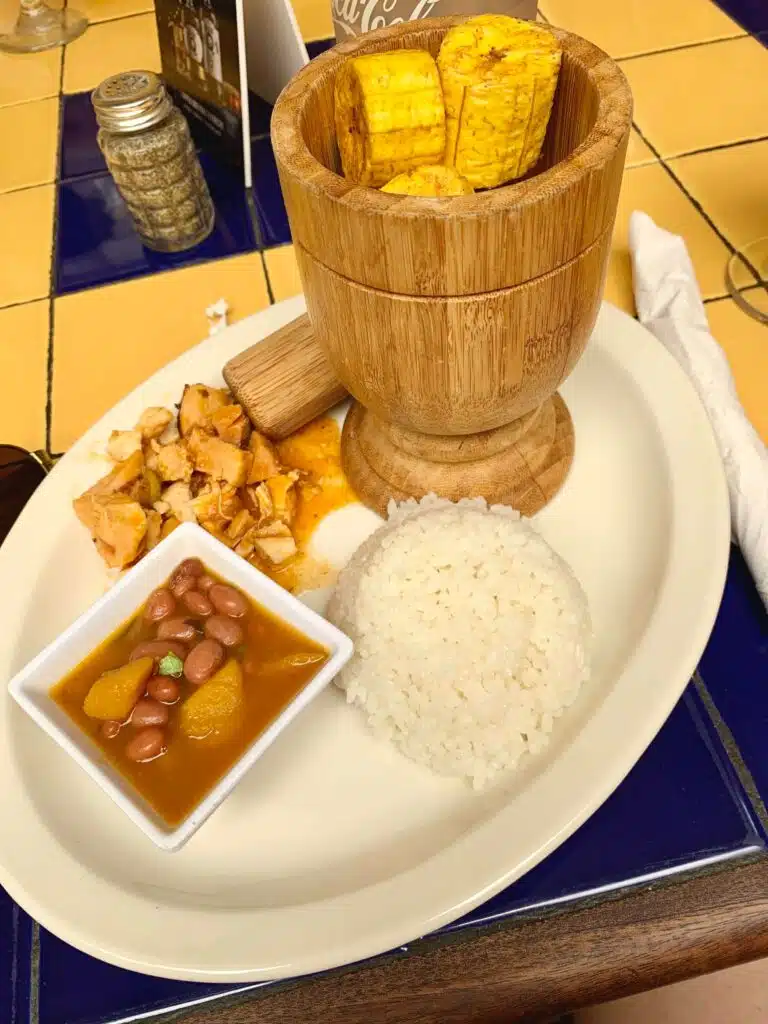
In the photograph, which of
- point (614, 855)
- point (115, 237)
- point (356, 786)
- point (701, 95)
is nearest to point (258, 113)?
point (115, 237)

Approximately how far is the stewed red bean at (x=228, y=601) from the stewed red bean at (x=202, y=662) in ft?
0.14

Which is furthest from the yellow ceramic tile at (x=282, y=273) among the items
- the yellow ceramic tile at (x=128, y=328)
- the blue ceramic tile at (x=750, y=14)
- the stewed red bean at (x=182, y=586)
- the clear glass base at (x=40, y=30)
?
the clear glass base at (x=40, y=30)

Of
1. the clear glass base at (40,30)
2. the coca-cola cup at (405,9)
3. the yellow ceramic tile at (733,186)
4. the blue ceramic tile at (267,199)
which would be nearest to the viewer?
the coca-cola cup at (405,9)

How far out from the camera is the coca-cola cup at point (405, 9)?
99 cm

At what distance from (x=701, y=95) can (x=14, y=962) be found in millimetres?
1544

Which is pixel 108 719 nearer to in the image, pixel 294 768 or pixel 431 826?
pixel 294 768

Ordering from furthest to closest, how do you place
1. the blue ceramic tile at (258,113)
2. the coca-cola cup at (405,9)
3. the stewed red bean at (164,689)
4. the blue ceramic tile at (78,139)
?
the blue ceramic tile at (78,139)
the blue ceramic tile at (258,113)
the coca-cola cup at (405,9)
the stewed red bean at (164,689)

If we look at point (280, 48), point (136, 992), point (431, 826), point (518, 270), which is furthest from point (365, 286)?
point (280, 48)

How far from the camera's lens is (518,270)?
56 cm

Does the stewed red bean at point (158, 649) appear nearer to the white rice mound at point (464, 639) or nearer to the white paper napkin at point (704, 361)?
the white rice mound at point (464, 639)

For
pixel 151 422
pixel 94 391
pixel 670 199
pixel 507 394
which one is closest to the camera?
pixel 507 394

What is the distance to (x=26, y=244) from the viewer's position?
1347mm

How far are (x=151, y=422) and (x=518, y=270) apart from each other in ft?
1.54

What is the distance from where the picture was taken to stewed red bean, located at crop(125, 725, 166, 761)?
621 mm
